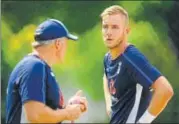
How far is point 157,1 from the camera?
355 cm

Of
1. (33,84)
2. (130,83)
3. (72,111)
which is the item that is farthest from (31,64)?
(130,83)

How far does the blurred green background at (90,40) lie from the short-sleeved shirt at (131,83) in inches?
13.2

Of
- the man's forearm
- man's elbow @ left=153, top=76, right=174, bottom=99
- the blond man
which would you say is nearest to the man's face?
the blond man

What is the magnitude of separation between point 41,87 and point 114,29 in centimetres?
72

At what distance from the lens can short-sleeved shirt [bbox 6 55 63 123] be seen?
2674 millimetres

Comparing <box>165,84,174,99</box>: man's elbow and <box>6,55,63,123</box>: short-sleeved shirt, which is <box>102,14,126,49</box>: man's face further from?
<box>6,55,63,123</box>: short-sleeved shirt

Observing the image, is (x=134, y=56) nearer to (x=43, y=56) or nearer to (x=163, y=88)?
(x=163, y=88)

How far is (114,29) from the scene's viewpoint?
320 cm

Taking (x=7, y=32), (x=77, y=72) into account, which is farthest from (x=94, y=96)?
(x=7, y=32)

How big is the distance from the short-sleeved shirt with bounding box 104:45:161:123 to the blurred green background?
334mm

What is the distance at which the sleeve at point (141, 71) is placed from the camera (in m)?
3.05

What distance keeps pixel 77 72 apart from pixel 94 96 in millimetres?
201

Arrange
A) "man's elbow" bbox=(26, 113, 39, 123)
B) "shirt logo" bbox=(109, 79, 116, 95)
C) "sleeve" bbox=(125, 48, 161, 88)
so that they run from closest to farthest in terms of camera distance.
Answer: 1. "man's elbow" bbox=(26, 113, 39, 123)
2. "sleeve" bbox=(125, 48, 161, 88)
3. "shirt logo" bbox=(109, 79, 116, 95)

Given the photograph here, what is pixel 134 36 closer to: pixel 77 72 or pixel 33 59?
pixel 77 72
